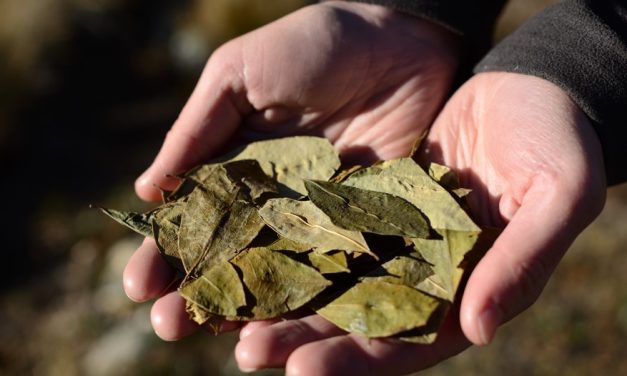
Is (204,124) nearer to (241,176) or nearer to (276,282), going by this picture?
(241,176)

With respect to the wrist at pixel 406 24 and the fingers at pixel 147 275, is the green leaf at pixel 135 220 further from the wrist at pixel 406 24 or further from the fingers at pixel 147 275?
the wrist at pixel 406 24

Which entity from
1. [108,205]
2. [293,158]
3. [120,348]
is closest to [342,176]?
[293,158]

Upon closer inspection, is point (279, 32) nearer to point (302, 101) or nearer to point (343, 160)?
point (302, 101)

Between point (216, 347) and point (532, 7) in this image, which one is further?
point (532, 7)

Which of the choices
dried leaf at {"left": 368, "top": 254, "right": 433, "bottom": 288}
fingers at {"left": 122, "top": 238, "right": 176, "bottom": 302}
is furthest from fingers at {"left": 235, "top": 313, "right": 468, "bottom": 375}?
fingers at {"left": 122, "top": 238, "right": 176, "bottom": 302}

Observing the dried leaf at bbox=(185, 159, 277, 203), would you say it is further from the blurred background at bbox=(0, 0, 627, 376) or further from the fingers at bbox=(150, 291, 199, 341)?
the blurred background at bbox=(0, 0, 627, 376)

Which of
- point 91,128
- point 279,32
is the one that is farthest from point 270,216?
point 91,128
